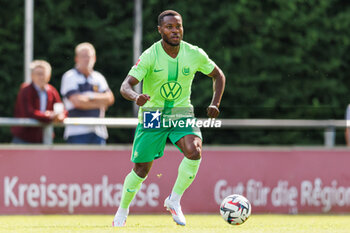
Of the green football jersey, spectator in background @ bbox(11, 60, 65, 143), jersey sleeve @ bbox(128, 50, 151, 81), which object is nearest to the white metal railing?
spectator in background @ bbox(11, 60, 65, 143)

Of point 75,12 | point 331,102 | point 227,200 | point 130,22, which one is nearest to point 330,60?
point 331,102

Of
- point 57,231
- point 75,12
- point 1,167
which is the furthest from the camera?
point 75,12

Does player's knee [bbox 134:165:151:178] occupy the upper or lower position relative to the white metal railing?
lower

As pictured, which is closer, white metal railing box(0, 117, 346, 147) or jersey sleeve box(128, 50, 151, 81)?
jersey sleeve box(128, 50, 151, 81)

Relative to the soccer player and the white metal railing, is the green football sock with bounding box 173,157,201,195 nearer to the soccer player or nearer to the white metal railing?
the soccer player

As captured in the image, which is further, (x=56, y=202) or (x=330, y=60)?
(x=330, y=60)

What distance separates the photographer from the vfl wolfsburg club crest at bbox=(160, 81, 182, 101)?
9492 millimetres

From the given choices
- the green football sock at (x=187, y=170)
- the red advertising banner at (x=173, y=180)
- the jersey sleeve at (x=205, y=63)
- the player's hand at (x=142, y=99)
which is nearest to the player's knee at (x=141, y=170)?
the green football sock at (x=187, y=170)

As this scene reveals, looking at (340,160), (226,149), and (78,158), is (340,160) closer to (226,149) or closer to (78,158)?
(226,149)

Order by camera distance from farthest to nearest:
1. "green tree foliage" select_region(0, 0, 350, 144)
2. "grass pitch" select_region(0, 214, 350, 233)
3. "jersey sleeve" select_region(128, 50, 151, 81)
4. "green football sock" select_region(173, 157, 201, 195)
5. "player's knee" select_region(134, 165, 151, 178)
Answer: "green tree foliage" select_region(0, 0, 350, 144) → "player's knee" select_region(134, 165, 151, 178) → "green football sock" select_region(173, 157, 201, 195) → "jersey sleeve" select_region(128, 50, 151, 81) → "grass pitch" select_region(0, 214, 350, 233)

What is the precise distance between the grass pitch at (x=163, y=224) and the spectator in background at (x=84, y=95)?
1.18m

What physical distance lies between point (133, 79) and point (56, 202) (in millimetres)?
3700

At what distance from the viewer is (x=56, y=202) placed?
40.7 ft

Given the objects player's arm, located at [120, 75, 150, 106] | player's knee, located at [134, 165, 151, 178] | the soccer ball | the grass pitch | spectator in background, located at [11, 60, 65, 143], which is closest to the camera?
player's arm, located at [120, 75, 150, 106]
